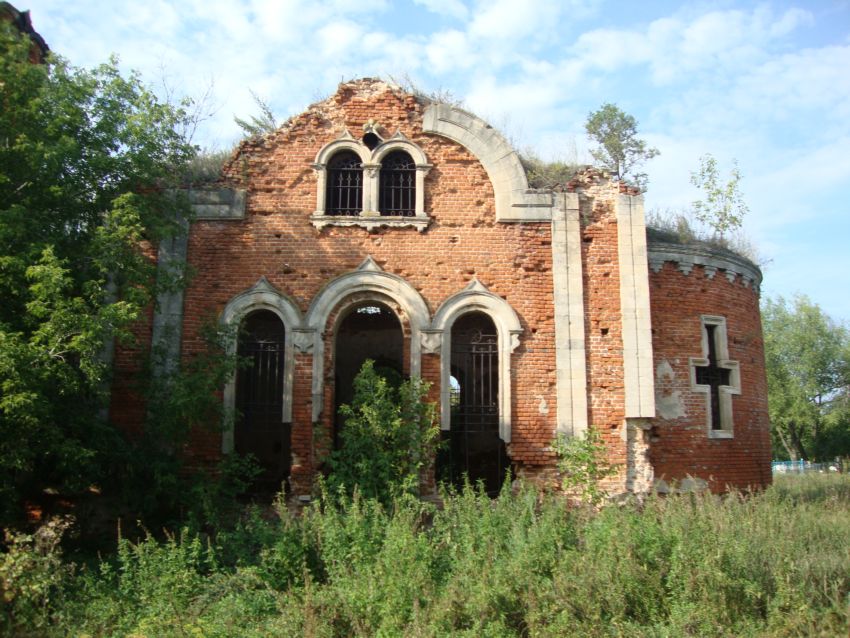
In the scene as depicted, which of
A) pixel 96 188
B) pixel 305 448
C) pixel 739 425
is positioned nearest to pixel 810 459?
pixel 739 425

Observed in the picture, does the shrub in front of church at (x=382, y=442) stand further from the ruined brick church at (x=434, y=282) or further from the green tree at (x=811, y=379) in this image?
the green tree at (x=811, y=379)

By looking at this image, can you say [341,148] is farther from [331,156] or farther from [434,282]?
[434,282]

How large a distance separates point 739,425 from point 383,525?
749cm

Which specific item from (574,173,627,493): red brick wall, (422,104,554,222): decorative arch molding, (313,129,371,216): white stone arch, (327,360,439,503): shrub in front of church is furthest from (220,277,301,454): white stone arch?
(574,173,627,493): red brick wall

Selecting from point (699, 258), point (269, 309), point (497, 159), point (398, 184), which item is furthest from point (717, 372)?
point (269, 309)

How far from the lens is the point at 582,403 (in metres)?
10.9

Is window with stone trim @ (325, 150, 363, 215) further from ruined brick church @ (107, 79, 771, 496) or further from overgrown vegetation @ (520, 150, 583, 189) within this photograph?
overgrown vegetation @ (520, 150, 583, 189)

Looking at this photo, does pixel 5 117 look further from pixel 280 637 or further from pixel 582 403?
pixel 582 403

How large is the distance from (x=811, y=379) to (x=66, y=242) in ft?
116

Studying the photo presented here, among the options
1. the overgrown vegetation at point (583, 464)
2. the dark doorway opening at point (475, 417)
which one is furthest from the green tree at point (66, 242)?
the overgrown vegetation at point (583, 464)

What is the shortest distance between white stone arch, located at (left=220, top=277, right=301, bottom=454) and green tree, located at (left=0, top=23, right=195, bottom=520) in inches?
63.5

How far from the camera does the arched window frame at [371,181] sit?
1141 cm

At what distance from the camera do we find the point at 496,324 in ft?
36.9

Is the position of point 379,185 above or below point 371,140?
below
